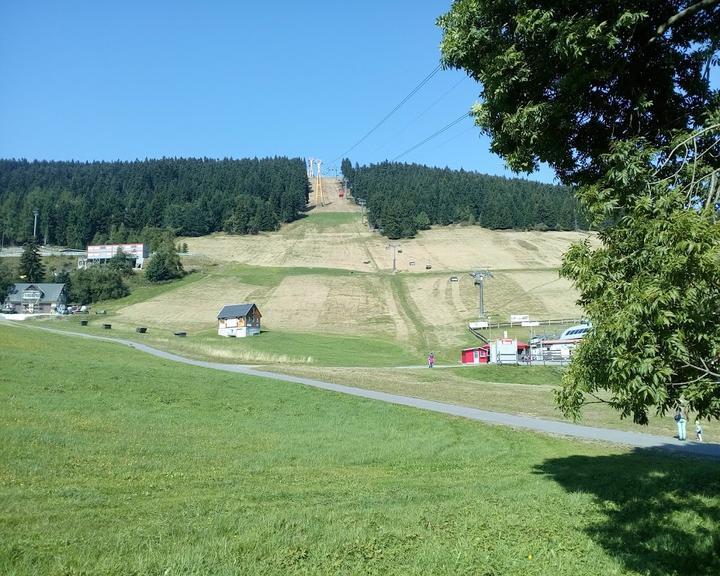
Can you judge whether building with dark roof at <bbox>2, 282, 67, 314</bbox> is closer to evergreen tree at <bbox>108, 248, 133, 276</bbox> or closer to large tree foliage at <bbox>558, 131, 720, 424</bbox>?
evergreen tree at <bbox>108, 248, 133, 276</bbox>

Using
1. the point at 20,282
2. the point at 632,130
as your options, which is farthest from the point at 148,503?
the point at 20,282

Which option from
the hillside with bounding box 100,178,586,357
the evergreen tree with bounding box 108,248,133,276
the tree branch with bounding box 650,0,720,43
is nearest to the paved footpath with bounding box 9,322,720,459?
the tree branch with bounding box 650,0,720,43

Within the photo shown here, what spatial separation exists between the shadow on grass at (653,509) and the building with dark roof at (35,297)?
123 metres

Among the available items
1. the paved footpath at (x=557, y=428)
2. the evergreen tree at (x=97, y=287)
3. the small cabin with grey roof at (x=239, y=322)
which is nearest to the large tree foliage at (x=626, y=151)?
the paved footpath at (x=557, y=428)

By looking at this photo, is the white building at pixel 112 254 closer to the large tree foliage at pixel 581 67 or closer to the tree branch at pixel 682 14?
the large tree foliage at pixel 581 67

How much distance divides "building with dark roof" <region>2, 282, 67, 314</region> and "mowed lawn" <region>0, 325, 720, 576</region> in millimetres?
111975

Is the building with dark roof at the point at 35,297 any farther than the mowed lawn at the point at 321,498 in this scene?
Yes

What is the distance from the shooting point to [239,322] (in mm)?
79375

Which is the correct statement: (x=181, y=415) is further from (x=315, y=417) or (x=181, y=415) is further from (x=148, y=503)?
(x=148, y=503)

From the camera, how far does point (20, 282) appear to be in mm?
137875

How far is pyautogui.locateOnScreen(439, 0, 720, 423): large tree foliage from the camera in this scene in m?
5.92

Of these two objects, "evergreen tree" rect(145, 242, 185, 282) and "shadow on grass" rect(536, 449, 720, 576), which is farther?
"evergreen tree" rect(145, 242, 185, 282)

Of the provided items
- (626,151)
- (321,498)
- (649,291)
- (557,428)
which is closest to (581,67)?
(626,151)

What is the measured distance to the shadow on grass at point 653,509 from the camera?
7387 millimetres
